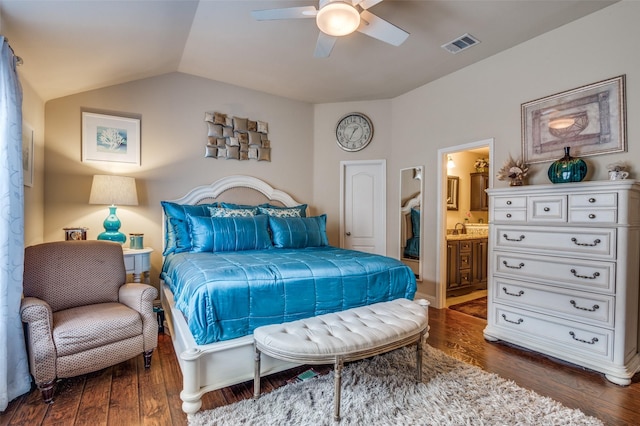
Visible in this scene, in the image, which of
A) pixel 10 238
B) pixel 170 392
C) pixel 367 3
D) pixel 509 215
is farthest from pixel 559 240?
pixel 10 238

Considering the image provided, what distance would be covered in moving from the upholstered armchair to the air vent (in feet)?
11.5

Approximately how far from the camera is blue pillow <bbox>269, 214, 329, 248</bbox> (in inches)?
134

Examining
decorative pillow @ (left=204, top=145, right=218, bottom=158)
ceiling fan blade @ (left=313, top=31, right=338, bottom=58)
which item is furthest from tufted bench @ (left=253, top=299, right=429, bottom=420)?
decorative pillow @ (left=204, top=145, right=218, bottom=158)

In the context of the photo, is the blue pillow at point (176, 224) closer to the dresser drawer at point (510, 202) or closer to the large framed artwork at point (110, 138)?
the large framed artwork at point (110, 138)

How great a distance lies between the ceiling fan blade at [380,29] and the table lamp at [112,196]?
8.64ft

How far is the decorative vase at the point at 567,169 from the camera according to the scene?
2.50 metres

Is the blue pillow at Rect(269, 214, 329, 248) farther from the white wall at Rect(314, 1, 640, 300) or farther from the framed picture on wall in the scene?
the framed picture on wall

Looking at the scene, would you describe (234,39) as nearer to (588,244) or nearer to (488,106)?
(488,106)

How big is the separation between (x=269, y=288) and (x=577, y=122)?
2980mm

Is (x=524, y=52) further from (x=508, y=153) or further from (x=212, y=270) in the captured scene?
(x=212, y=270)

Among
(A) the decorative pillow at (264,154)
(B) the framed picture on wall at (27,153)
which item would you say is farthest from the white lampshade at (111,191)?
(A) the decorative pillow at (264,154)

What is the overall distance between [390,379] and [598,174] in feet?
7.86

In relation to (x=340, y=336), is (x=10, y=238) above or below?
above

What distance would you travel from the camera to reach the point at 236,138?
412 cm
